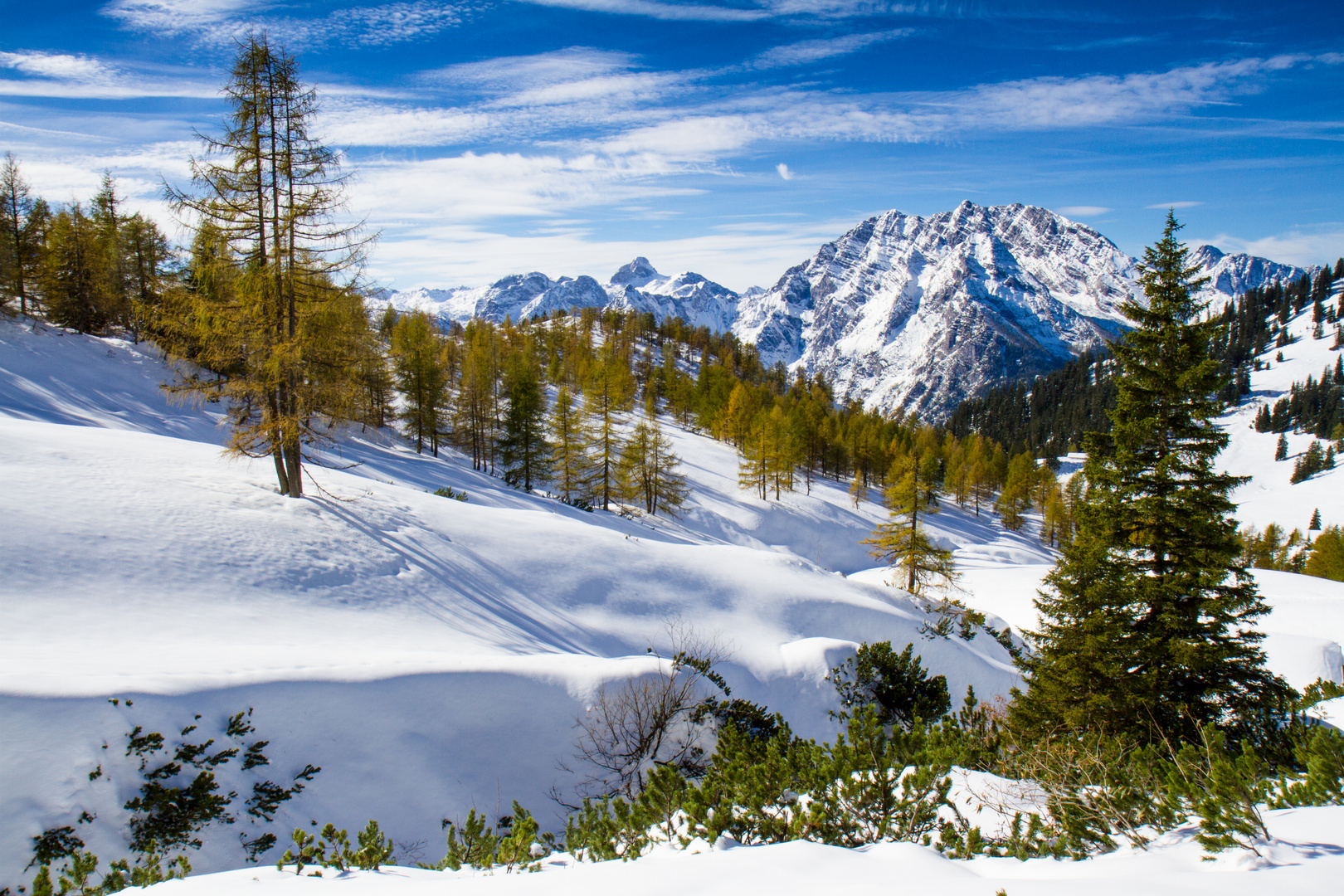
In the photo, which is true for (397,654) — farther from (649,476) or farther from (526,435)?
(649,476)

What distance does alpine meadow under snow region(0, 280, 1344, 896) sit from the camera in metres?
4.92

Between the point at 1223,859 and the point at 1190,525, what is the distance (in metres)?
9.14

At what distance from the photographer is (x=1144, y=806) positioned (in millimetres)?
5211

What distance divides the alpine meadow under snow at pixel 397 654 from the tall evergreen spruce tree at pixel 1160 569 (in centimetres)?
542

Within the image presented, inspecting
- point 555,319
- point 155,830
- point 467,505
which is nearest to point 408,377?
point 467,505

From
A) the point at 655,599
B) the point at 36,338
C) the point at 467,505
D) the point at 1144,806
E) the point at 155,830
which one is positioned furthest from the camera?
the point at 36,338

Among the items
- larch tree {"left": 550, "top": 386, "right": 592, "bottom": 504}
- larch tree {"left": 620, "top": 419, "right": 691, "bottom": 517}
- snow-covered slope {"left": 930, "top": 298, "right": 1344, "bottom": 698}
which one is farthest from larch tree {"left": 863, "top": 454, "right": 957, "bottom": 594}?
larch tree {"left": 550, "top": 386, "right": 592, "bottom": 504}

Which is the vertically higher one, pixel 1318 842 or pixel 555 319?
pixel 555 319

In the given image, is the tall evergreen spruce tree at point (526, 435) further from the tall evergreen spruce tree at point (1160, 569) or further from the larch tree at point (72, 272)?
the tall evergreen spruce tree at point (1160, 569)

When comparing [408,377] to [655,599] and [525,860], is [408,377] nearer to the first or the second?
[655,599]

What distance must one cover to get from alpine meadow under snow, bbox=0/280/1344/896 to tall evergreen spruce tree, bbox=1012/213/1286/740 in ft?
17.8

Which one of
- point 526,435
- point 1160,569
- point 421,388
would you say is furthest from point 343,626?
point 421,388

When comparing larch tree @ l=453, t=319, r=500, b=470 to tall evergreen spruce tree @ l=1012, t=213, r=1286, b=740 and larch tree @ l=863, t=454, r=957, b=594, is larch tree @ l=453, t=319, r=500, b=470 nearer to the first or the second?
larch tree @ l=863, t=454, r=957, b=594

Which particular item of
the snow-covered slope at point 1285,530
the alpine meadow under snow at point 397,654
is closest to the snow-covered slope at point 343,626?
the alpine meadow under snow at point 397,654
